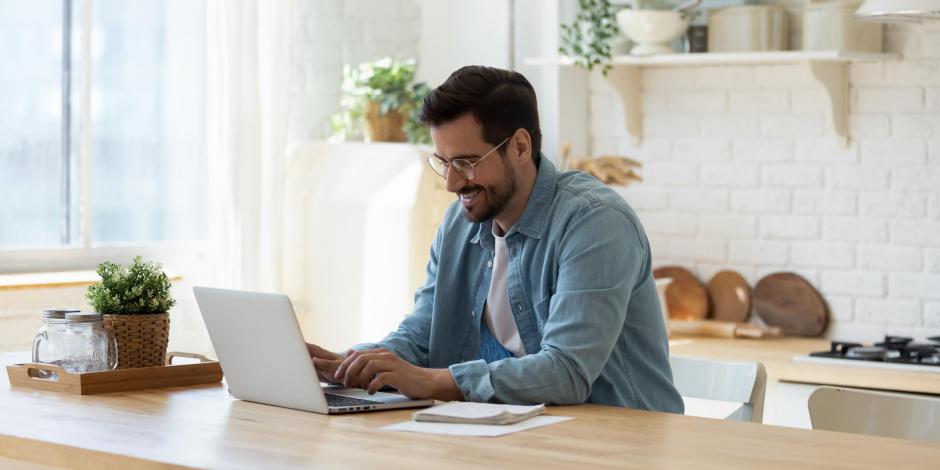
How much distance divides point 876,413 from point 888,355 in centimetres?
154

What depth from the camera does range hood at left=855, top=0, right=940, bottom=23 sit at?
132 inches

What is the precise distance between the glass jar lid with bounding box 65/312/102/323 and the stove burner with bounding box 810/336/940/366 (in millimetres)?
2131

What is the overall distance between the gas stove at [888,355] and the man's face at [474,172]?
1.50 m

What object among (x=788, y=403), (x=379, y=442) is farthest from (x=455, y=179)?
(x=788, y=403)

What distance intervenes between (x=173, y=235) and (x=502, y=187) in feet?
7.09

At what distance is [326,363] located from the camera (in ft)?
7.62

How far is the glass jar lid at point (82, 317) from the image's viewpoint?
91.9 inches

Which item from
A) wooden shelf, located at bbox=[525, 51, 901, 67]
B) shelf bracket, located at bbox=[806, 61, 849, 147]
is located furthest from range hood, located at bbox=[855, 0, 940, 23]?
shelf bracket, located at bbox=[806, 61, 849, 147]

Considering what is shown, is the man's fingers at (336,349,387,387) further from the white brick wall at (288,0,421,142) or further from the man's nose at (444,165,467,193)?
the white brick wall at (288,0,421,142)

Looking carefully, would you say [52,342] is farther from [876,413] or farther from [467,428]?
[876,413]

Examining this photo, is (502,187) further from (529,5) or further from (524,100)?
(529,5)

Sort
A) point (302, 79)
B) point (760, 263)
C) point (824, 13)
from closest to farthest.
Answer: point (824, 13) → point (760, 263) → point (302, 79)

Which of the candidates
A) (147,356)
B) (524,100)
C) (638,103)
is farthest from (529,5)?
(147,356)

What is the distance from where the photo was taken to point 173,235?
434 centimetres
